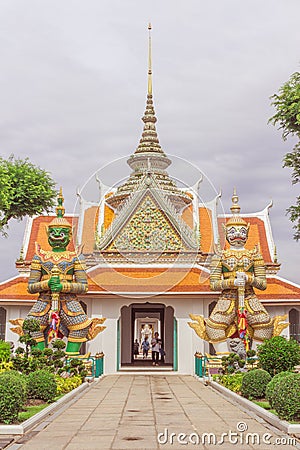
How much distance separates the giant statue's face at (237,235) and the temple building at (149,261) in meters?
2.13

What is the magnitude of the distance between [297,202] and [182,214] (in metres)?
11.2

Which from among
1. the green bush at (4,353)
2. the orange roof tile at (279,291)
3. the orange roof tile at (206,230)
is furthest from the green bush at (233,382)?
the orange roof tile at (206,230)

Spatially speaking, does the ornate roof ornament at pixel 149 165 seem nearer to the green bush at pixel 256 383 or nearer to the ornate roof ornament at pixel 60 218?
the ornate roof ornament at pixel 60 218

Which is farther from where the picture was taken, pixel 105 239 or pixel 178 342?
pixel 105 239

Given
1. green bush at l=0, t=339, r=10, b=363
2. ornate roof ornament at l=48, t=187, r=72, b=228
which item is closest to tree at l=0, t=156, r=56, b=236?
ornate roof ornament at l=48, t=187, r=72, b=228

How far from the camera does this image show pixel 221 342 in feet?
55.9

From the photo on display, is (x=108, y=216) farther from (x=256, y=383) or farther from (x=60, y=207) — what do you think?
(x=256, y=383)

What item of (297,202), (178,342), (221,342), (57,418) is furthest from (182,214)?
(57,418)

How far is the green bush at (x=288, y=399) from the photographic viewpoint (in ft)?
26.0

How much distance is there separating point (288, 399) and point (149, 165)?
55.9 ft

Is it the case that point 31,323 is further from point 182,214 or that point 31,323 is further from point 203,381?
point 182,214

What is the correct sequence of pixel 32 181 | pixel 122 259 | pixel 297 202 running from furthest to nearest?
1. pixel 122 259
2. pixel 32 181
3. pixel 297 202

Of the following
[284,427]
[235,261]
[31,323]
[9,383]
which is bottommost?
[284,427]

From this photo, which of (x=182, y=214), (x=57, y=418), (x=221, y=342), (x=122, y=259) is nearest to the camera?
(x=57, y=418)
